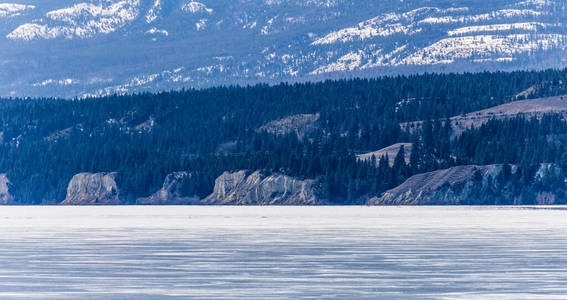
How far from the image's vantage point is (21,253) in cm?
5934

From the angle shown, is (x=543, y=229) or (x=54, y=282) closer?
(x=54, y=282)

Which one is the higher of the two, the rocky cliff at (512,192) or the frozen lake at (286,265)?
the frozen lake at (286,265)

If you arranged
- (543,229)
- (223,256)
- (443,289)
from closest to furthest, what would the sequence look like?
1. (443,289)
2. (223,256)
3. (543,229)

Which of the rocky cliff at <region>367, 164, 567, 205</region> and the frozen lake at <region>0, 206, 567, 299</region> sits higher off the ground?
the frozen lake at <region>0, 206, 567, 299</region>

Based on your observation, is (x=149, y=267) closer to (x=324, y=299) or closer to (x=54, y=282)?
(x=54, y=282)

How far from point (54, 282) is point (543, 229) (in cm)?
4427

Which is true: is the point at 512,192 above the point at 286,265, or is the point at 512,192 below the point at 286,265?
below

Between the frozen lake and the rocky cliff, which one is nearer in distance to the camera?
the frozen lake

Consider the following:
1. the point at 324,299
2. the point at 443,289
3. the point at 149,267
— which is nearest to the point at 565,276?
the point at 443,289

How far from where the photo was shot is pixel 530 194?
643 feet

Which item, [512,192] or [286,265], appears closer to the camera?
[286,265]

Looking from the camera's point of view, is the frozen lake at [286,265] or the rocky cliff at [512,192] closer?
the frozen lake at [286,265]

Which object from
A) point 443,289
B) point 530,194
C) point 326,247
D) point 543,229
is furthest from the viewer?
point 530,194

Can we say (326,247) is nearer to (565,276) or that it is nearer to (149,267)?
(149,267)
